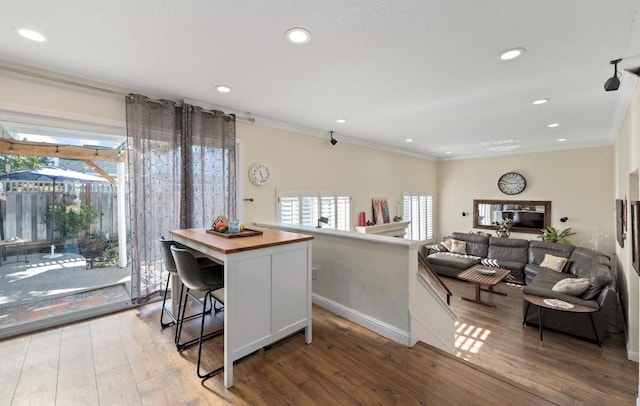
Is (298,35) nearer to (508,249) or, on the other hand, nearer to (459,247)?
(459,247)

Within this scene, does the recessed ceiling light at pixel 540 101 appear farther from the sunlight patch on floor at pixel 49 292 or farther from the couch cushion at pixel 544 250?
the sunlight patch on floor at pixel 49 292

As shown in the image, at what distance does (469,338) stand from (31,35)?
5.58 metres

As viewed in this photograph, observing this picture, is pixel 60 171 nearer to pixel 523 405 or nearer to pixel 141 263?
pixel 141 263

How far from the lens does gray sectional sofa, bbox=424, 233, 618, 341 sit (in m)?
3.55

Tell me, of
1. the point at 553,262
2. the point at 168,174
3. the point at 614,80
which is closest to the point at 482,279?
the point at 553,262

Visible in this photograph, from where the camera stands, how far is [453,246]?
22.9ft

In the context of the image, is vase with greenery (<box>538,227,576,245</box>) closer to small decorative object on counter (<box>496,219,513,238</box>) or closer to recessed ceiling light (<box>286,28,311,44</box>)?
small decorative object on counter (<box>496,219,513,238</box>)

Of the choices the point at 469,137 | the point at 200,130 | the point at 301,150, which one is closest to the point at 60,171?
the point at 200,130

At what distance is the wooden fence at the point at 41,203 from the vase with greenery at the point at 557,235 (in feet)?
26.8

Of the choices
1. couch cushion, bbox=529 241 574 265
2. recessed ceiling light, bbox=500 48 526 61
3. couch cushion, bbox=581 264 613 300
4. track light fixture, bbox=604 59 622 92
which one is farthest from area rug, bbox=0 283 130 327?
couch cushion, bbox=529 241 574 265

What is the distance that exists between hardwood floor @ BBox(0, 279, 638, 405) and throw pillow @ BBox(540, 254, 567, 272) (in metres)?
2.67

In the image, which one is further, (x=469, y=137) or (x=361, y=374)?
(x=469, y=137)

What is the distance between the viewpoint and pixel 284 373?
201cm

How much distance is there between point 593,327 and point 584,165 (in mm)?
4071
